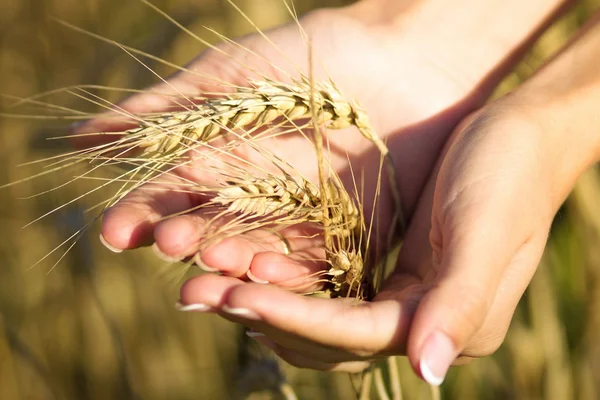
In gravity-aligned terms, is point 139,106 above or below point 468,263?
above

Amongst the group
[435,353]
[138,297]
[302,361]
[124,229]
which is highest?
[124,229]

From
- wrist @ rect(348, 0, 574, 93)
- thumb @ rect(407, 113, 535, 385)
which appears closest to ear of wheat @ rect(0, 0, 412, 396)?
thumb @ rect(407, 113, 535, 385)

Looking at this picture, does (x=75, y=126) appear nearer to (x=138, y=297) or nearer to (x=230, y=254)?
(x=230, y=254)

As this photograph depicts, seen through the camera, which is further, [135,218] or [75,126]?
[75,126]

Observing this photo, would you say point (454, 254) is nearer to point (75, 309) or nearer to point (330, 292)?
point (330, 292)

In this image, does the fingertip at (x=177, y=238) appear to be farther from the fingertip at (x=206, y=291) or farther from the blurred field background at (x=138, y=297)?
the blurred field background at (x=138, y=297)

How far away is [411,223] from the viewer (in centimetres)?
105

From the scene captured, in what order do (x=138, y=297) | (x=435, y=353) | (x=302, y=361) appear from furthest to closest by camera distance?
(x=138, y=297) < (x=302, y=361) < (x=435, y=353)

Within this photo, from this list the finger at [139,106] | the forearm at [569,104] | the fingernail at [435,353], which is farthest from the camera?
the finger at [139,106]

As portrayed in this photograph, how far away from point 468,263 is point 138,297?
1.03 metres

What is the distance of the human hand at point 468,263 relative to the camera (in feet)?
2.02

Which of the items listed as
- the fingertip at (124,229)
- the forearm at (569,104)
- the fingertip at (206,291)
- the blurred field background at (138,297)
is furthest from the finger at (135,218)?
the forearm at (569,104)

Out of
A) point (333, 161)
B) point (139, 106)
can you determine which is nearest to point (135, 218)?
point (139, 106)

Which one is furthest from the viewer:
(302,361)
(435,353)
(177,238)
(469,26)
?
(469,26)
